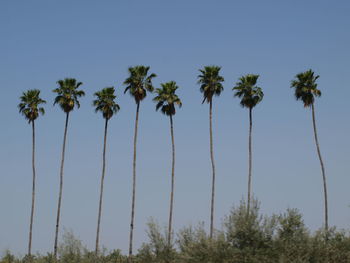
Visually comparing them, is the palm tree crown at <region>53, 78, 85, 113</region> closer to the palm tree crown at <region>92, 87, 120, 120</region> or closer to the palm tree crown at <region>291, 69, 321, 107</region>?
the palm tree crown at <region>92, 87, 120, 120</region>

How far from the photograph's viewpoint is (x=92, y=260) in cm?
5428

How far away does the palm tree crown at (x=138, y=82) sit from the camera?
66812 millimetres

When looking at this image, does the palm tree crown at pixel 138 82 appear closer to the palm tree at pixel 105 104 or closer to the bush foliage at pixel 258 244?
the palm tree at pixel 105 104

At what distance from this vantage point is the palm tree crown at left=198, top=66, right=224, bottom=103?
221ft

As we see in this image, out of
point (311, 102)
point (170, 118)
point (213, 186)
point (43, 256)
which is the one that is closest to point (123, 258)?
point (43, 256)

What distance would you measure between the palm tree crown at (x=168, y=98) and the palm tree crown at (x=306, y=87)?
14611mm

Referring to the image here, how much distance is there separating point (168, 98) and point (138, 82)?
13.8 feet

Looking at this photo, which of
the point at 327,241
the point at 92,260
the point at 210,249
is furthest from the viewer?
the point at 92,260

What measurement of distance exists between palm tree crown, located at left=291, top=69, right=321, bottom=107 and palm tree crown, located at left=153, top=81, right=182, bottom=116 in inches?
575

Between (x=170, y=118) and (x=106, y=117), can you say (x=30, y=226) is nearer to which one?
(x=106, y=117)

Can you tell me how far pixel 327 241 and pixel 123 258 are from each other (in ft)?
107

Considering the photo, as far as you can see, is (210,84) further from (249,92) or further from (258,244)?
(258,244)

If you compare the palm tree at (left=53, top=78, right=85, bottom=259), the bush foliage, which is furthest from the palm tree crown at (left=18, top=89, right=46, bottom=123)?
the bush foliage

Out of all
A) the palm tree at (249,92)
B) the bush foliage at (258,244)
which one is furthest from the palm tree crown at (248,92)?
the bush foliage at (258,244)
